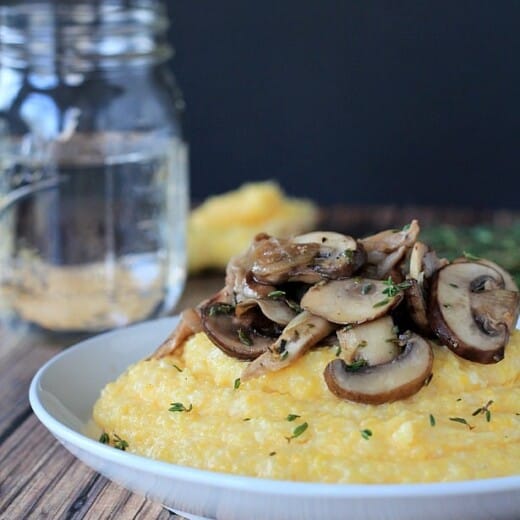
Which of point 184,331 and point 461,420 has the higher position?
point 461,420

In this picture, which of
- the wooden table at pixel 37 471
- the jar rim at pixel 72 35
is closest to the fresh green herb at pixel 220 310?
the wooden table at pixel 37 471

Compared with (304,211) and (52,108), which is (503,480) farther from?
(304,211)

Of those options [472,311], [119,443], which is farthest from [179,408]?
[472,311]

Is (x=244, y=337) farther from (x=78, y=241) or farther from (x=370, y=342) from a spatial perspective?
(x=78, y=241)

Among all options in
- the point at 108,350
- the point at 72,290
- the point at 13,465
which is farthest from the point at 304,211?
the point at 13,465

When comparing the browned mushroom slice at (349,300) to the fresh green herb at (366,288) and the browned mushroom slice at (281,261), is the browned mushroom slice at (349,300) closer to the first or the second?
the fresh green herb at (366,288)

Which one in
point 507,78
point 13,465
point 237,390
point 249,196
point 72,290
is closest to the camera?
point 237,390
